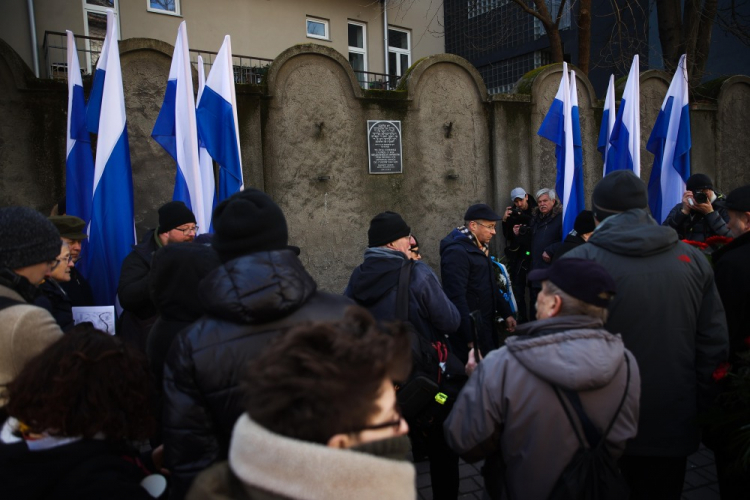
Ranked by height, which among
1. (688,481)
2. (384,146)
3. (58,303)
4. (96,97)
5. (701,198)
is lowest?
(688,481)

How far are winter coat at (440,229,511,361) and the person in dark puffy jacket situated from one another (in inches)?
107

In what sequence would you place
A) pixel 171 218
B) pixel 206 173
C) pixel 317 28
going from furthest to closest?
pixel 317 28
pixel 206 173
pixel 171 218

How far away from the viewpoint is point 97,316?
345 centimetres

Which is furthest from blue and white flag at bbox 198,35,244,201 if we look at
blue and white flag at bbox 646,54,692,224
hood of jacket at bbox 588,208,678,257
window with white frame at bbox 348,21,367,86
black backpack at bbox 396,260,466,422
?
window with white frame at bbox 348,21,367,86

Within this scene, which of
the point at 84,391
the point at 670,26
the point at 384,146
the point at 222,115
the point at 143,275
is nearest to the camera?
the point at 84,391

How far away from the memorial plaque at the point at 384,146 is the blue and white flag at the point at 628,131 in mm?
2453

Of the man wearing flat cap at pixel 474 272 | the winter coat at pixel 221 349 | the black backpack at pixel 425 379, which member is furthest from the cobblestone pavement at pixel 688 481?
the winter coat at pixel 221 349

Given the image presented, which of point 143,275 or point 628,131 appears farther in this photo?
point 628,131

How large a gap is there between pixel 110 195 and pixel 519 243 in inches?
188

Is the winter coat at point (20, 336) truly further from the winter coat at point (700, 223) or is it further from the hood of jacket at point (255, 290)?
the winter coat at point (700, 223)

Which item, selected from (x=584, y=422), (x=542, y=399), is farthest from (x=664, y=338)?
(x=542, y=399)

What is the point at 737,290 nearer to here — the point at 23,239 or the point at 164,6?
the point at 23,239

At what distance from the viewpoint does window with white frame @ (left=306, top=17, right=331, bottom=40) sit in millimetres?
15938

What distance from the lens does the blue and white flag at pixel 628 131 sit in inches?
257
